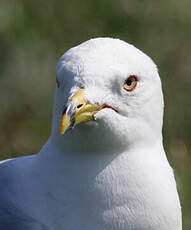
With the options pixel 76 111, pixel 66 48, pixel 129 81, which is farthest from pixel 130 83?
pixel 66 48

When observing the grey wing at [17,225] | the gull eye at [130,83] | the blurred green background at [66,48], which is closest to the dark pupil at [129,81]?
the gull eye at [130,83]

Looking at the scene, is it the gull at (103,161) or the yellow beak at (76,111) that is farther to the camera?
the gull at (103,161)

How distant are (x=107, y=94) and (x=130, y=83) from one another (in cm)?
11

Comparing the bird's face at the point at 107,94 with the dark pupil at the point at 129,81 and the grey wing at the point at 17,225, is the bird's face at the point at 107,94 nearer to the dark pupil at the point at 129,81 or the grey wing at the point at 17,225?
the dark pupil at the point at 129,81

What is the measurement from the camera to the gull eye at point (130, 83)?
227 cm

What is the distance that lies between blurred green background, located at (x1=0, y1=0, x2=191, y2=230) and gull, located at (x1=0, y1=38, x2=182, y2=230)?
1633mm

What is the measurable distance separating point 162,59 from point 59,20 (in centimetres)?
82

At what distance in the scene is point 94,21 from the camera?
4.94 m

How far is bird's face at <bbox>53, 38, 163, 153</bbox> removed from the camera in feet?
7.07

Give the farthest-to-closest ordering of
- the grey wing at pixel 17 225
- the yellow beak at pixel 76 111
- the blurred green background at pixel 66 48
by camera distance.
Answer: the blurred green background at pixel 66 48 < the grey wing at pixel 17 225 < the yellow beak at pixel 76 111

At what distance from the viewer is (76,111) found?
211 cm

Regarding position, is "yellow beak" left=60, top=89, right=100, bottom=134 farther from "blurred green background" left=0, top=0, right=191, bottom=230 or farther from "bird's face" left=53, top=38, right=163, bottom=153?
"blurred green background" left=0, top=0, right=191, bottom=230

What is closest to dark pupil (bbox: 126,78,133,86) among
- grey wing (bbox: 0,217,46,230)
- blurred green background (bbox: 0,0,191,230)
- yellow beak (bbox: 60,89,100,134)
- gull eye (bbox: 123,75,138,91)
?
gull eye (bbox: 123,75,138,91)

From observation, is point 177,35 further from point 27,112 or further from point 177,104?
point 27,112
